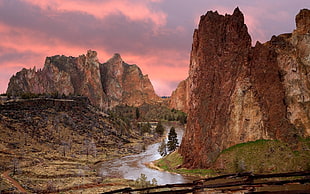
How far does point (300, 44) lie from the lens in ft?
188

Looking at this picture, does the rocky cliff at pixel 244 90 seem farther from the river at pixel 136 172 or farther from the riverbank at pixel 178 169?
the river at pixel 136 172

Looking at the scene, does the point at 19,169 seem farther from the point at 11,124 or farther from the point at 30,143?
the point at 11,124

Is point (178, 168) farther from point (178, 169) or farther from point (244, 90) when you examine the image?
point (244, 90)

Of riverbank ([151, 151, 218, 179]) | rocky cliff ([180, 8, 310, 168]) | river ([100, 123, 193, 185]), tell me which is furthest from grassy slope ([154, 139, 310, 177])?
river ([100, 123, 193, 185])

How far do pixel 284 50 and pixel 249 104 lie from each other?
1519cm

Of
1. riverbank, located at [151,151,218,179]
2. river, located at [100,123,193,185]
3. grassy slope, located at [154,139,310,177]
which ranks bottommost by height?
river, located at [100,123,193,185]

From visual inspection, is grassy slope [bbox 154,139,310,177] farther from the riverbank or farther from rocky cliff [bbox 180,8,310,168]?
rocky cliff [bbox 180,8,310,168]

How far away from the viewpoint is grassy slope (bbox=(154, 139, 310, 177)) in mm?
47188

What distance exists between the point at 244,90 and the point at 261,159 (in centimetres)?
1517

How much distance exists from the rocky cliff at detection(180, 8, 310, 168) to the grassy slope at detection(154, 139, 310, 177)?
174cm

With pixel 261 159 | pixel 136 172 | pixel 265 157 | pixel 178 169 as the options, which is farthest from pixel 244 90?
pixel 136 172

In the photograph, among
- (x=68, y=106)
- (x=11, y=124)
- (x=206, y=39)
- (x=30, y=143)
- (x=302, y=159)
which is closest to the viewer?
(x=302, y=159)

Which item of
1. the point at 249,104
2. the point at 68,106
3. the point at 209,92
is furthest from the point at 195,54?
the point at 68,106

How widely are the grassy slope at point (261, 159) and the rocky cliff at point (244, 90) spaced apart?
1.74 m
